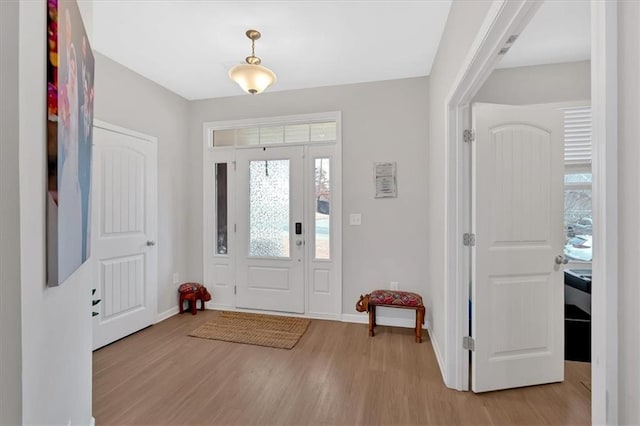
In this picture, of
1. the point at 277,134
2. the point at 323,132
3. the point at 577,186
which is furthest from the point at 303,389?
the point at 577,186

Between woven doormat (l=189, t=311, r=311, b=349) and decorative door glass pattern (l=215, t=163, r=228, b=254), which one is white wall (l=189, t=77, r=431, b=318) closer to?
woven doormat (l=189, t=311, r=311, b=349)

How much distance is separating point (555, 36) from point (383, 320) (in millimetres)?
2982

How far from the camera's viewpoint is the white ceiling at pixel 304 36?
2.13m

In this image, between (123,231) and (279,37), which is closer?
(279,37)

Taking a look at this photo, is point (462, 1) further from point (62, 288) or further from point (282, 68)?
point (62, 288)

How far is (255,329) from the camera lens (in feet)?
10.3

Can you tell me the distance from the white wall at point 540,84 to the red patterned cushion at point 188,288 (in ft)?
12.4

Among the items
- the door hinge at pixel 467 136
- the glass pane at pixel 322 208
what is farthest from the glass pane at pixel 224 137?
the door hinge at pixel 467 136

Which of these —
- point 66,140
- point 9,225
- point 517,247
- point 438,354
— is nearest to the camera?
point 9,225

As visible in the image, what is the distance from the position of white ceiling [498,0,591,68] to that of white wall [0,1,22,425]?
258 centimetres

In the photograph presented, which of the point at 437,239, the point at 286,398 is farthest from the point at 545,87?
the point at 286,398

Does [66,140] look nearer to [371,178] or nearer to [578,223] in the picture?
[371,178]

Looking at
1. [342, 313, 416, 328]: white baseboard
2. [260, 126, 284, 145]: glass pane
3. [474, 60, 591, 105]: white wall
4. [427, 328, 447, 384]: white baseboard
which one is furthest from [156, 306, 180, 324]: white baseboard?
[474, 60, 591, 105]: white wall

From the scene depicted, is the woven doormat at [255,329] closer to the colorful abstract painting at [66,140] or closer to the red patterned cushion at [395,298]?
the red patterned cushion at [395,298]
